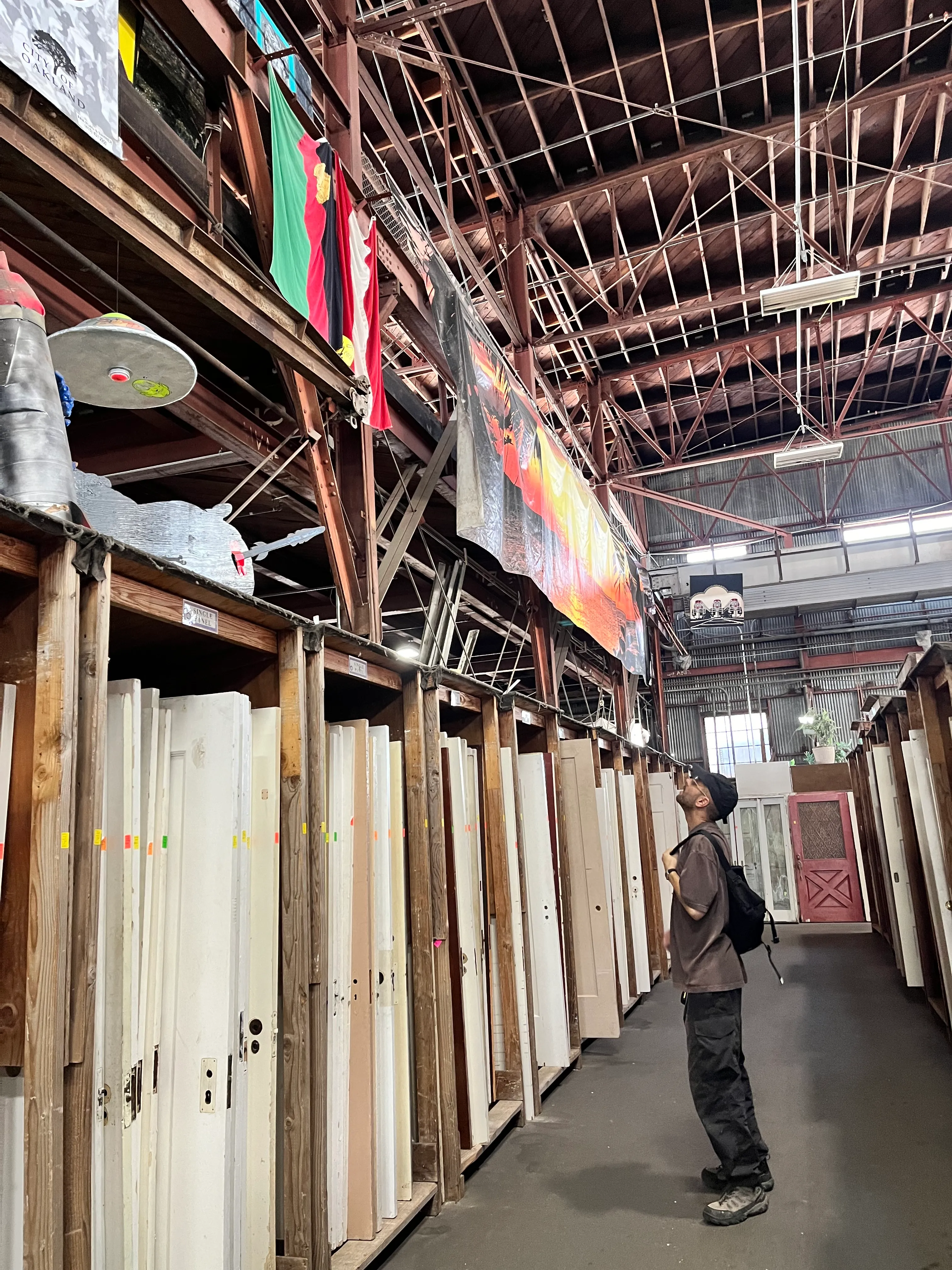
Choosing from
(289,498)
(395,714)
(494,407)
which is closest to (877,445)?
(494,407)

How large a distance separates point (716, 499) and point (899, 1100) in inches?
873

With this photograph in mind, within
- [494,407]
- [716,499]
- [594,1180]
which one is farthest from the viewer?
[716,499]

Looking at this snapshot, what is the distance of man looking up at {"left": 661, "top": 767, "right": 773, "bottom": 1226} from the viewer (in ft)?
14.6

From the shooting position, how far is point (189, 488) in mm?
7531

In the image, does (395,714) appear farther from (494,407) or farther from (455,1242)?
(494,407)

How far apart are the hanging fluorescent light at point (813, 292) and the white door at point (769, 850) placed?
420 inches

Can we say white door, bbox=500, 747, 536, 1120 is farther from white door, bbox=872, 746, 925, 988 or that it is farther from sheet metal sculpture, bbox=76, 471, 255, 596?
white door, bbox=872, 746, 925, 988

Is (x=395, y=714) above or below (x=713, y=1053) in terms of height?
above

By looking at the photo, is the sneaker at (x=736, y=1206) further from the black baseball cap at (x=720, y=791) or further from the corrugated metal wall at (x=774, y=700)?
the corrugated metal wall at (x=774, y=700)

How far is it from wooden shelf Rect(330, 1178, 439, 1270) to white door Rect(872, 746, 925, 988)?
249 inches

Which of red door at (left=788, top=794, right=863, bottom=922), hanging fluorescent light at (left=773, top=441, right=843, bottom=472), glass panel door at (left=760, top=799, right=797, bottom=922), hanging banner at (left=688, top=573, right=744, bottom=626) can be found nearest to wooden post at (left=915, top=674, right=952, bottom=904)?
hanging fluorescent light at (left=773, top=441, right=843, bottom=472)

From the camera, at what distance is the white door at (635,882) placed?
9430 millimetres

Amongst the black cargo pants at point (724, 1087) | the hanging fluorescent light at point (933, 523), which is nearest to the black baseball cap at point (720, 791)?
the black cargo pants at point (724, 1087)

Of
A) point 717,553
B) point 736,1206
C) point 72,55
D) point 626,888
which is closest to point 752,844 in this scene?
point 626,888
